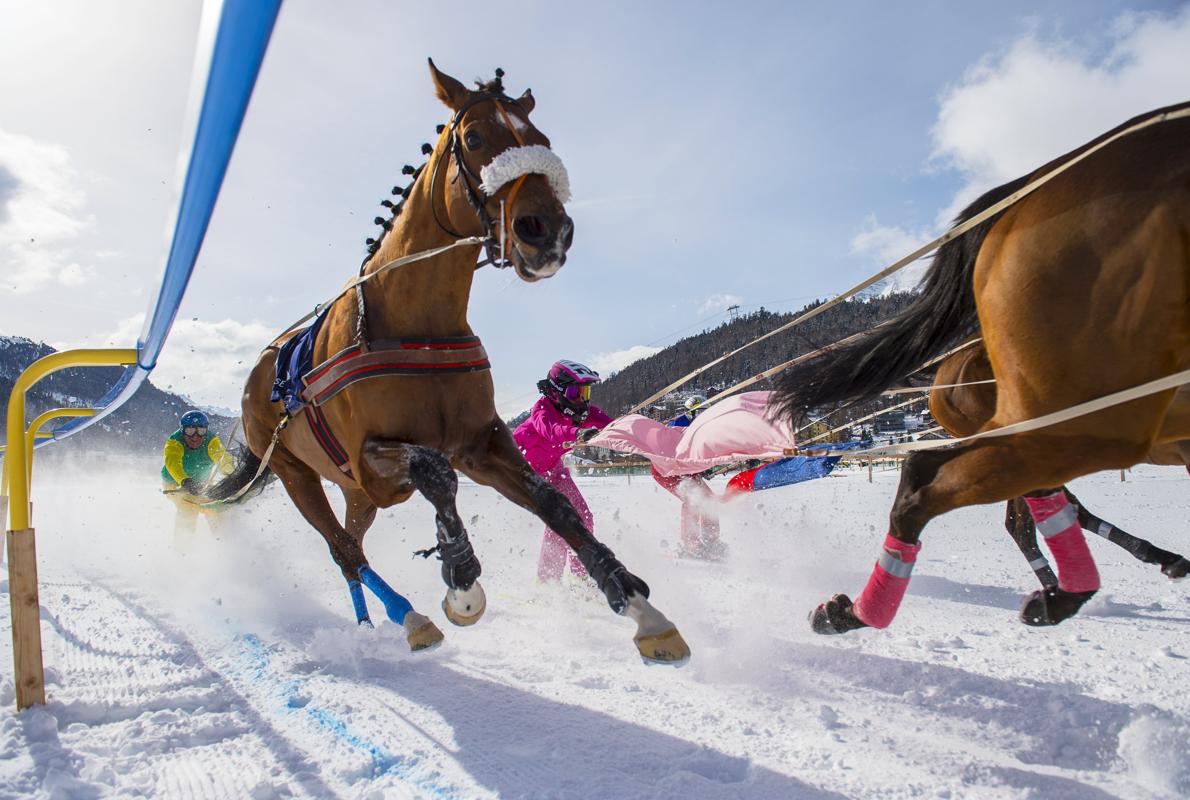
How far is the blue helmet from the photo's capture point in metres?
7.78

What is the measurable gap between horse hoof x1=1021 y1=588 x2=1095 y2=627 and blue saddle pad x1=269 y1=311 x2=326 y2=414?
3431 millimetres

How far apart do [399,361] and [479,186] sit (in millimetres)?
830

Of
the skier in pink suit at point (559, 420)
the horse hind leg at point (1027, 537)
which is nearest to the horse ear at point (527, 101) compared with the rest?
the skier in pink suit at point (559, 420)

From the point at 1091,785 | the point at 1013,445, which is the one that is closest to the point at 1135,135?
the point at 1013,445

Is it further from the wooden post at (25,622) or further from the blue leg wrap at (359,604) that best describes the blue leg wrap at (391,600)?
the wooden post at (25,622)

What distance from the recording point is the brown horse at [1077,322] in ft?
5.76

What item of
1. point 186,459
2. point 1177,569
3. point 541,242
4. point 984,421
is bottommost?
point 1177,569

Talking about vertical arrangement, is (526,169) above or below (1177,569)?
above

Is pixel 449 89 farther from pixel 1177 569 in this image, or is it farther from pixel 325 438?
pixel 1177 569

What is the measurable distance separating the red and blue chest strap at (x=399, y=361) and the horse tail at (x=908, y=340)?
1450 mm

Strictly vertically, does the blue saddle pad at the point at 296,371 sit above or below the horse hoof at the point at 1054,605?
above

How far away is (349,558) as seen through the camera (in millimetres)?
3867

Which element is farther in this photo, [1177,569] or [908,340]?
[1177,569]

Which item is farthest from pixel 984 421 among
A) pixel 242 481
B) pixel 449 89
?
pixel 242 481
